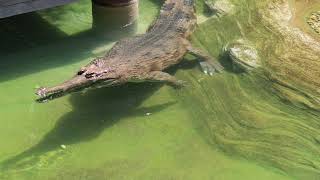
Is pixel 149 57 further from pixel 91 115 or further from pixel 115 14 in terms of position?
pixel 115 14

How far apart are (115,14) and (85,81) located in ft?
7.42

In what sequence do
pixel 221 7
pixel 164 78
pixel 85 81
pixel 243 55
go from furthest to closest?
1. pixel 221 7
2. pixel 243 55
3. pixel 164 78
4. pixel 85 81

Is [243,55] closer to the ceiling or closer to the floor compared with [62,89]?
closer to the floor

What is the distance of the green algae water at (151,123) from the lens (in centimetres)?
437

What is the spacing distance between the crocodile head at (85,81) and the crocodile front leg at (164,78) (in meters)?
0.42

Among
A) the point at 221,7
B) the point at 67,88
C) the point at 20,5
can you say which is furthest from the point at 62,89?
the point at 221,7

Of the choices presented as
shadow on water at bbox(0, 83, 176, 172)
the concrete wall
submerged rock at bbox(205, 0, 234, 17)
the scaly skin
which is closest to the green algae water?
shadow on water at bbox(0, 83, 176, 172)

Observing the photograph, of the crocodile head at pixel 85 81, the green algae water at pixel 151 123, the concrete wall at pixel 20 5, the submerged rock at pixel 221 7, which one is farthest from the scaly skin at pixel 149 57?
the concrete wall at pixel 20 5

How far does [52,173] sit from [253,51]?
2724 mm

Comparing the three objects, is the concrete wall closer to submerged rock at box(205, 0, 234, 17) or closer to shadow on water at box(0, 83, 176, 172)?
shadow on water at box(0, 83, 176, 172)

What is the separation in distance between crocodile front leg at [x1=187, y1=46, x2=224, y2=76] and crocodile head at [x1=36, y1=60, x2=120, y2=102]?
113 cm

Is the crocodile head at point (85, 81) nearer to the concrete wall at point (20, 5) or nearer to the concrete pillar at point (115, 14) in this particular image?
the concrete wall at point (20, 5)

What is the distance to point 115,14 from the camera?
661 cm

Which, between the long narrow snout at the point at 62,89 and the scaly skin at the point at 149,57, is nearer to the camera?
the long narrow snout at the point at 62,89
